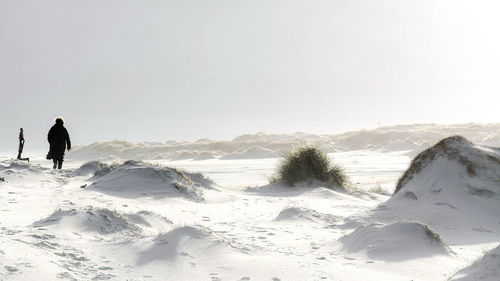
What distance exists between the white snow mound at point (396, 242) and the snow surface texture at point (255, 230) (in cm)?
1

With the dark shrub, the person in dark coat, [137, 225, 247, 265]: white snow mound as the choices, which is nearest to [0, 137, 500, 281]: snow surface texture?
[137, 225, 247, 265]: white snow mound

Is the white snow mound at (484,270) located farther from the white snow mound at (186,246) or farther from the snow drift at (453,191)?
the snow drift at (453,191)

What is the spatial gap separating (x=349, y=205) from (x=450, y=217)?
2397mm

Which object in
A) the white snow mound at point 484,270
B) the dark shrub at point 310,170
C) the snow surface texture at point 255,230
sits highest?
the dark shrub at point 310,170

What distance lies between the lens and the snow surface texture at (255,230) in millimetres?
4219

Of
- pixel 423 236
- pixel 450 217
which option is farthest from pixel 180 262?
pixel 450 217

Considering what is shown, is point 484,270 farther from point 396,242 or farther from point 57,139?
point 57,139

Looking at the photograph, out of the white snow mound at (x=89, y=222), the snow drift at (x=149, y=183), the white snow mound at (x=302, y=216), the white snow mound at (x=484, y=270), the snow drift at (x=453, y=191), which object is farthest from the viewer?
the snow drift at (x=149, y=183)

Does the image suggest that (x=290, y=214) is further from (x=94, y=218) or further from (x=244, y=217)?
(x=94, y=218)

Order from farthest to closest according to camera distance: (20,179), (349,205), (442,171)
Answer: (20,179) → (349,205) → (442,171)

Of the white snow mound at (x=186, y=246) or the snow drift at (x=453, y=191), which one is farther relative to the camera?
the snow drift at (x=453, y=191)

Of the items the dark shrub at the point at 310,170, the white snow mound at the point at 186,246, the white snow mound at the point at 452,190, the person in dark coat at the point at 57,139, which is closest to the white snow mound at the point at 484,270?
the white snow mound at the point at 186,246

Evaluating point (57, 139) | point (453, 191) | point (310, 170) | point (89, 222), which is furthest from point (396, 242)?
point (57, 139)

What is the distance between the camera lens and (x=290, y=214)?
740cm
